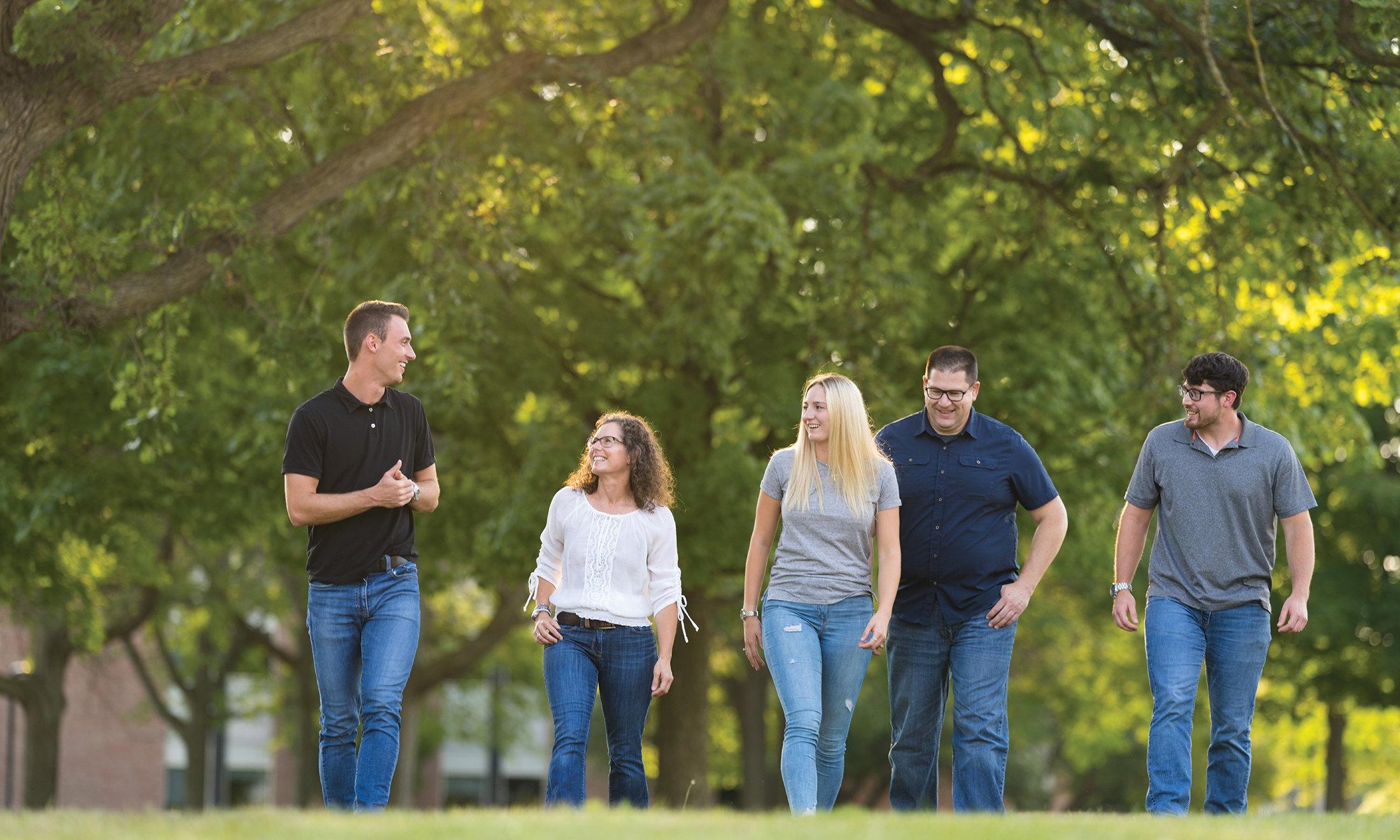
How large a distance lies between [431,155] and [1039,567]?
6358 millimetres

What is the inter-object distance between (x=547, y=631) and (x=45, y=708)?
21.7 meters

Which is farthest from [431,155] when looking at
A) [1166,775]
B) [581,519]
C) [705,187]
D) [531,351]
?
[1166,775]

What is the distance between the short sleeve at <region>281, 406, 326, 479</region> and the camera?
690 cm

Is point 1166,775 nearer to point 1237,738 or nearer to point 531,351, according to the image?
point 1237,738

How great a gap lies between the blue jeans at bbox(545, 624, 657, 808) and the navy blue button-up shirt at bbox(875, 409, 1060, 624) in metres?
1.32

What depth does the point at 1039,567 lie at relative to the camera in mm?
7598

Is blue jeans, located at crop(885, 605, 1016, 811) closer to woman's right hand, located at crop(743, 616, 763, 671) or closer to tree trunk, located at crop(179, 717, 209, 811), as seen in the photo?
woman's right hand, located at crop(743, 616, 763, 671)

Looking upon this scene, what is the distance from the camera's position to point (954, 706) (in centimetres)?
750

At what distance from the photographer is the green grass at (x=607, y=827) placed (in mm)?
4879

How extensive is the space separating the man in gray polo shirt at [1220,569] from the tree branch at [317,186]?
18.8 ft

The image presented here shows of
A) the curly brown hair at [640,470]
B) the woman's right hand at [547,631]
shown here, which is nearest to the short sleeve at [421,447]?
the curly brown hair at [640,470]

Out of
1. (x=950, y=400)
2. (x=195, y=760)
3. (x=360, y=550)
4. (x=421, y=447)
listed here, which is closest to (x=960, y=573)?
(x=950, y=400)

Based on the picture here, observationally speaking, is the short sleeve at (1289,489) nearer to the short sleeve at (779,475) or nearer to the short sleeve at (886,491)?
the short sleeve at (886,491)

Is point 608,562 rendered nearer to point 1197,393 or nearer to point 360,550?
point 360,550
